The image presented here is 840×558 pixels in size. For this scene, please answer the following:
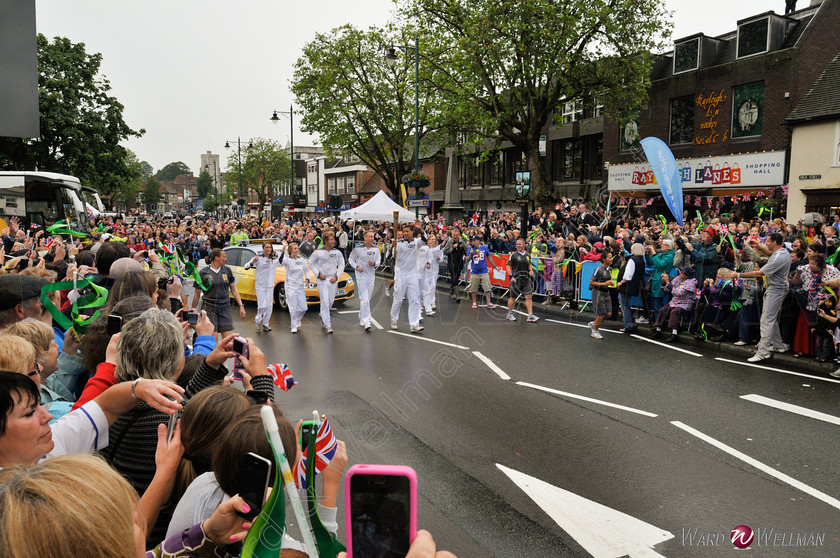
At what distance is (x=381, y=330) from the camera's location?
12031mm

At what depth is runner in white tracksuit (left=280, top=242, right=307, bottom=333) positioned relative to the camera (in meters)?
12.0

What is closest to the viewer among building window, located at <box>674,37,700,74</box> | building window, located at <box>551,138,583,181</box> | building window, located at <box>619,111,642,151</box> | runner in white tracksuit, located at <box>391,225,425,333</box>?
runner in white tracksuit, located at <box>391,225,425,333</box>

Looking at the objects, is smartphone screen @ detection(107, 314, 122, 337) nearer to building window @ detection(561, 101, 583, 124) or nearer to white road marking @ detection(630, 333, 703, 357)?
white road marking @ detection(630, 333, 703, 357)

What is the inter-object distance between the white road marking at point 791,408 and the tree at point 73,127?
3480 centimetres

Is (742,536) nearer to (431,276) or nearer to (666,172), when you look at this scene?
(666,172)

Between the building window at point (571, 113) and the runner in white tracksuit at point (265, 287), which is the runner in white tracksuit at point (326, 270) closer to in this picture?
the runner in white tracksuit at point (265, 287)

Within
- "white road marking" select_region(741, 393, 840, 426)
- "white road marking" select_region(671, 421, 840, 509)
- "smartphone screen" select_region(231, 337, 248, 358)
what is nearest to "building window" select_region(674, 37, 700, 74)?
"white road marking" select_region(741, 393, 840, 426)

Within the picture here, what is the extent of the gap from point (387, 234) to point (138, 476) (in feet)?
76.1

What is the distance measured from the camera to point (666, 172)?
41.6 feet

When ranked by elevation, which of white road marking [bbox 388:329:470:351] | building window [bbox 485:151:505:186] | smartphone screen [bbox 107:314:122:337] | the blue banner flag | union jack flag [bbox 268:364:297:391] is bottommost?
white road marking [bbox 388:329:470:351]

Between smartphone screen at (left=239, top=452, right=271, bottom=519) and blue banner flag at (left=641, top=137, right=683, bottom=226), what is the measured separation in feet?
39.6

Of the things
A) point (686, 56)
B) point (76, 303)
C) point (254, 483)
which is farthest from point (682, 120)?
point (254, 483)

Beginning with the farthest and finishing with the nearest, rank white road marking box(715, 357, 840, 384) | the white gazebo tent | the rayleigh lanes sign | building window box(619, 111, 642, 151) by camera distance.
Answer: building window box(619, 111, 642, 151)
the rayleigh lanes sign
the white gazebo tent
white road marking box(715, 357, 840, 384)

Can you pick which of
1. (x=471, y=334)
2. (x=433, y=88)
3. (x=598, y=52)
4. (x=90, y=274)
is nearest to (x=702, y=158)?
(x=598, y=52)
